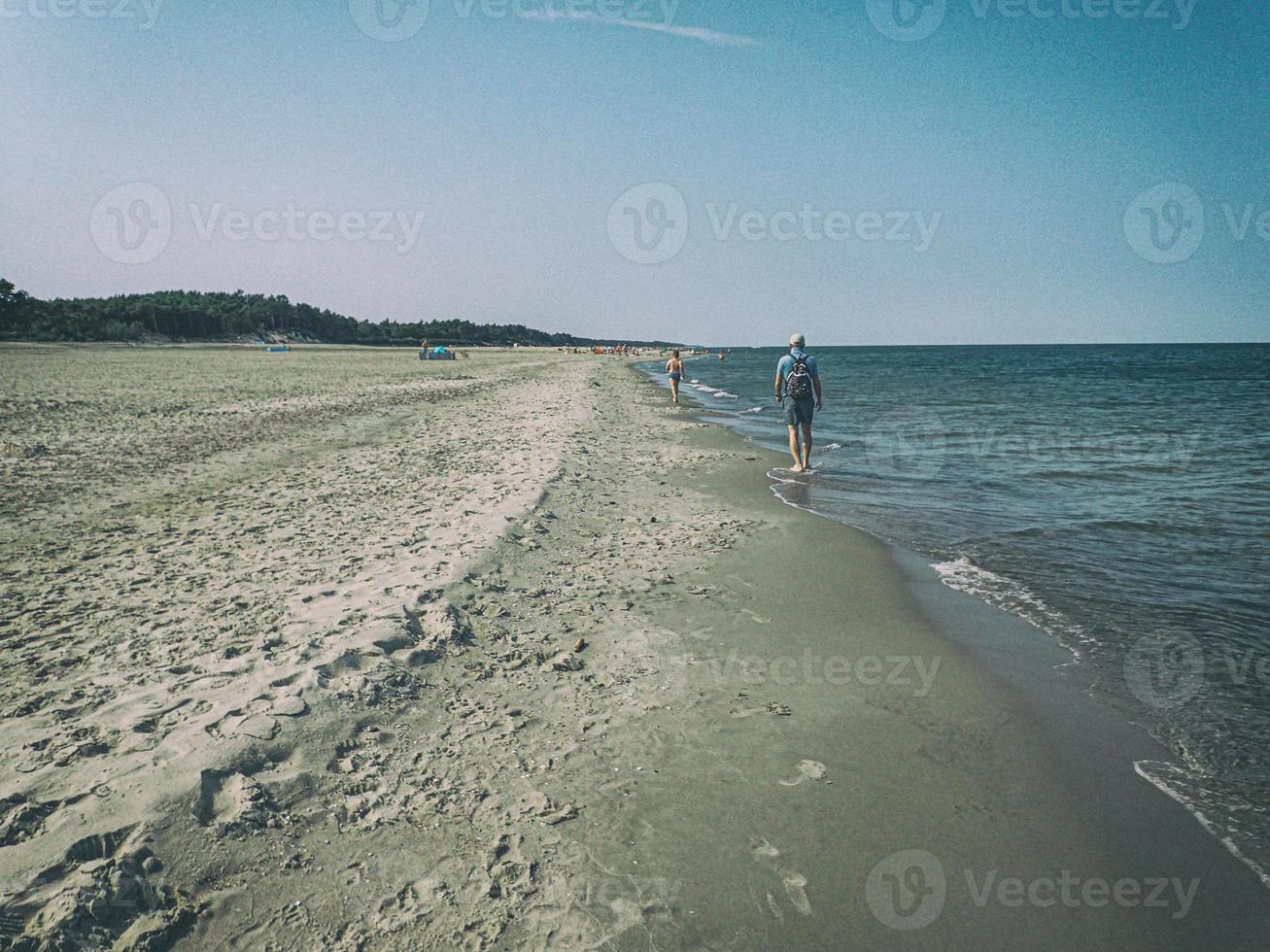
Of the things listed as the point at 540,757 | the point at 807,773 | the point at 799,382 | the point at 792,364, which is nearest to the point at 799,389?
the point at 799,382

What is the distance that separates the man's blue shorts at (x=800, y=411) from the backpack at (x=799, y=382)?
8 cm

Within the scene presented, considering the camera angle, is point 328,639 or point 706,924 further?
point 328,639

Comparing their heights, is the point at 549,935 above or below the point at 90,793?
below

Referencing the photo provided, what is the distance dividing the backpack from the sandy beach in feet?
18.1

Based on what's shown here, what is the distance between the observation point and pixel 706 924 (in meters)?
2.60

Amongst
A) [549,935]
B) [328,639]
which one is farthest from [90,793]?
[549,935]

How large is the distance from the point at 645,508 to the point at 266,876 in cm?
690

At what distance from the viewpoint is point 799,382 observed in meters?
12.4

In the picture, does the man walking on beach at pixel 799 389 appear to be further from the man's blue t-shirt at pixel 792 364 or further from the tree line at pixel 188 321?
the tree line at pixel 188 321

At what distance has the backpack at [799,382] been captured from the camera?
12.4 meters

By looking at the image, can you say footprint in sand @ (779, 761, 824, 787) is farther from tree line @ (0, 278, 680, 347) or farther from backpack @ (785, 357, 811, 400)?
tree line @ (0, 278, 680, 347)

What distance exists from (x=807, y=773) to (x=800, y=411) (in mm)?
9667

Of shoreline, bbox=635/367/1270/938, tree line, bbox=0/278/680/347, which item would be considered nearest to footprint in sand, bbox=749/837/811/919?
shoreline, bbox=635/367/1270/938

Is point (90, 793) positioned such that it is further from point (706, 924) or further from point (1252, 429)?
point (1252, 429)
